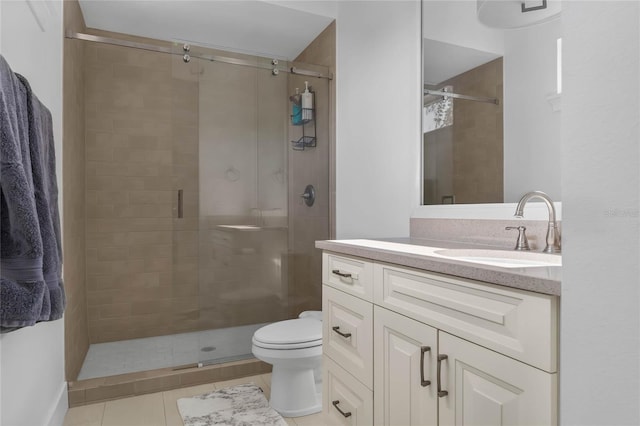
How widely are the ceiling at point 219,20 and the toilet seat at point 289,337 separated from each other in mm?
1947

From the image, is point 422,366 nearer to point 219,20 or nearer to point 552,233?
point 552,233

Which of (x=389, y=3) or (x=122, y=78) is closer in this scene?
(x=389, y=3)

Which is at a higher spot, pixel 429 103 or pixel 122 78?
pixel 122 78

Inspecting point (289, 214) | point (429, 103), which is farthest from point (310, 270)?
point (429, 103)

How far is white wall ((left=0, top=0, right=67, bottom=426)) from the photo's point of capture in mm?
1248

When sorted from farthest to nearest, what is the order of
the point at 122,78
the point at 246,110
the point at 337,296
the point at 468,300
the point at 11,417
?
the point at 122,78, the point at 246,110, the point at 337,296, the point at 11,417, the point at 468,300

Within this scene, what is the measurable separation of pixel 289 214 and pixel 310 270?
41 cm

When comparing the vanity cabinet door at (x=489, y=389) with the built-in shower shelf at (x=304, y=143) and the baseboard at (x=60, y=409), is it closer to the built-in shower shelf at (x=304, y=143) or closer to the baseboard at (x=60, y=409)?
the baseboard at (x=60, y=409)

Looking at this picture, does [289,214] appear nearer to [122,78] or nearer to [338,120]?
[338,120]

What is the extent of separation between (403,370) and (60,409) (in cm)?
172

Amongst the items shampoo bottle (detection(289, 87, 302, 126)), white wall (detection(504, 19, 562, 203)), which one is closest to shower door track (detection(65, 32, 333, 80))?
shampoo bottle (detection(289, 87, 302, 126))

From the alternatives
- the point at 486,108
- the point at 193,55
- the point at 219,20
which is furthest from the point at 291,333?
the point at 219,20

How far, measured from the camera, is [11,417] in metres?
1.27

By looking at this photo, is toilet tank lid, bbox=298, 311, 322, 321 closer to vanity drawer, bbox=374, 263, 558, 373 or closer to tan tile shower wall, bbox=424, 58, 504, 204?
tan tile shower wall, bbox=424, 58, 504, 204
